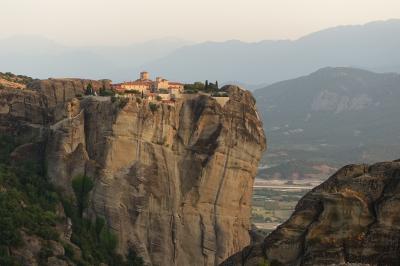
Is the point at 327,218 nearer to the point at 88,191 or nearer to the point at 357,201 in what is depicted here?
the point at 357,201

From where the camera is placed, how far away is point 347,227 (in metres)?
31.1

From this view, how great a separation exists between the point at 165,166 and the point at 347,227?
30.7 m

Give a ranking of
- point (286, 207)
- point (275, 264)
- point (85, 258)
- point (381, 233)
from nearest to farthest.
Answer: point (381, 233) → point (275, 264) → point (85, 258) → point (286, 207)

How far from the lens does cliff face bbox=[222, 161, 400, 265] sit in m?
30.4

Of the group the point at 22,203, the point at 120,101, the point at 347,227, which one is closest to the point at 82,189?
the point at 22,203

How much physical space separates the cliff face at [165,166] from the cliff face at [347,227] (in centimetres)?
2692

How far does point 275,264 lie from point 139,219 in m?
28.0

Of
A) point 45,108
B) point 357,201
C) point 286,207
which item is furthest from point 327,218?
point 286,207

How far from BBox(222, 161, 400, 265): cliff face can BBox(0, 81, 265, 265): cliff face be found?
2692 centimetres

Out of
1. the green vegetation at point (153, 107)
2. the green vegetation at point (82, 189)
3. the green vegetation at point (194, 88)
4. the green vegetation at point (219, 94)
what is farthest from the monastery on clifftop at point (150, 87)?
the green vegetation at point (82, 189)

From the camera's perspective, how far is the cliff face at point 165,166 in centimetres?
5953

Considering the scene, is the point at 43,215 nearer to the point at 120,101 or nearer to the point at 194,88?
the point at 120,101

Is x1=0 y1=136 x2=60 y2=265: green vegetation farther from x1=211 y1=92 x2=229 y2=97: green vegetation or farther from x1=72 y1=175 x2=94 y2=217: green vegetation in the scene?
x1=211 y1=92 x2=229 y2=97: green vegetation

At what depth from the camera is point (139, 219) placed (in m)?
59.7
